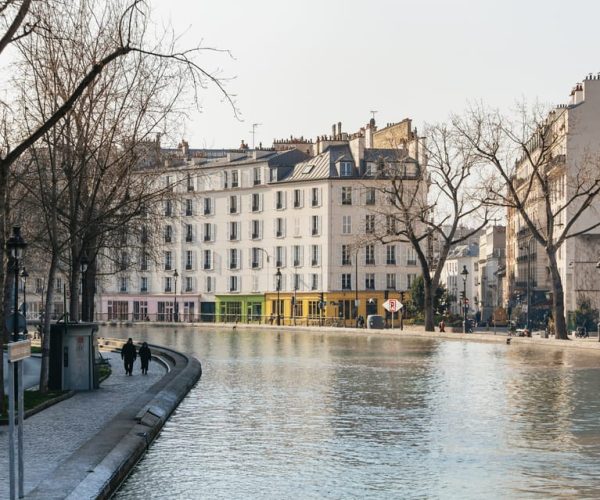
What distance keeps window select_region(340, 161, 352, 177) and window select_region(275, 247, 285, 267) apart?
10395mm

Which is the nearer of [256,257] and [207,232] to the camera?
[256,257]

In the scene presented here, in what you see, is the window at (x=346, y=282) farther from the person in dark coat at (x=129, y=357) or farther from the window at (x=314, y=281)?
the person in dark coat at (x=129, y=357)

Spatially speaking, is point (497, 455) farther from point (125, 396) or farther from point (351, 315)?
point (351, 315)

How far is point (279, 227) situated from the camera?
125 meters

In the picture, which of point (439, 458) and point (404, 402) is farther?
point (404, 402)

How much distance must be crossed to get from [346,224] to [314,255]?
4452 mm

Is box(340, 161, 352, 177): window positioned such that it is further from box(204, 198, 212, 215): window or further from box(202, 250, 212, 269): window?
box(202, 250, 212, 269): window

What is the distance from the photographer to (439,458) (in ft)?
67.1

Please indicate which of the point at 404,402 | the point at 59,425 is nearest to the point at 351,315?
the point at 404,402

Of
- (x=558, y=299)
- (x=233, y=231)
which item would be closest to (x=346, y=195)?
(x=233, y=231)

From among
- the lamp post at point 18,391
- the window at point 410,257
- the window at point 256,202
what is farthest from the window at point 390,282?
the lamp post at point 18,391

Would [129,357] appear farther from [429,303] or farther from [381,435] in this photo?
[429,303]

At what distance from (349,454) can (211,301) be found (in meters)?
109

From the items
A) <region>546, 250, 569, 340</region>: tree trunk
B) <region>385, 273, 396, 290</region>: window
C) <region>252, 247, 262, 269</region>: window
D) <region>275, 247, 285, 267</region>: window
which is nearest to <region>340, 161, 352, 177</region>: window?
<region>275, 247, 285, 267</region>: window
